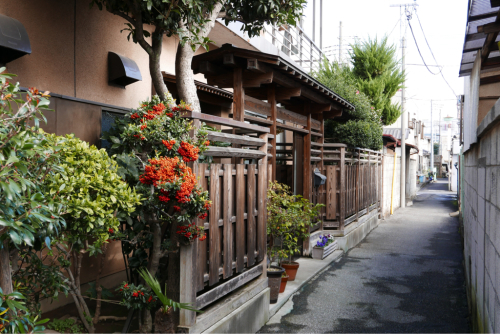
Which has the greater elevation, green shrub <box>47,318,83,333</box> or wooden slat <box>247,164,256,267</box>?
wooden slat <box>247,164,256,267</box>

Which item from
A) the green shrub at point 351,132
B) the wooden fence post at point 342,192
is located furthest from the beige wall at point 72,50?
the green shrub at point 351,132

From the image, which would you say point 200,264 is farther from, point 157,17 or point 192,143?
point 157,17

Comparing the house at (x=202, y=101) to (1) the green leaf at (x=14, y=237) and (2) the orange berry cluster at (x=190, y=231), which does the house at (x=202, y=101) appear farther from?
(1) the green leaf at (x=14, y=237)

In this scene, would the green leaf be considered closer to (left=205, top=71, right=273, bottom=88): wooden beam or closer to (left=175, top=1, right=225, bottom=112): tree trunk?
(left=175, top=1, right=225, bottom=112): tree trunk

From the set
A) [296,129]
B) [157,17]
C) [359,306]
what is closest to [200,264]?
[157,17]

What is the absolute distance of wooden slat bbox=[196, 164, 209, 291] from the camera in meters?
4.50

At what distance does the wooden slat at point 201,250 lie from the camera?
14.8 ft

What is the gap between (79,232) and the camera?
331cm

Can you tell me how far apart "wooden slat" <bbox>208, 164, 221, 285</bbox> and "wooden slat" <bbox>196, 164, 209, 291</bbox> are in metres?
0.10

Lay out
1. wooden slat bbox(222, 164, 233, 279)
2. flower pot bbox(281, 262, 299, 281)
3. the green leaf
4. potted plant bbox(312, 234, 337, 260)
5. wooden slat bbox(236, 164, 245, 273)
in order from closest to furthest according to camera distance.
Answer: the green leaf, wooden slat bbox(222, 164, 233, 279), wooden slat bbox(236, 164, 245, 273), flower pot bbox(281, 262, 299, 281), potted plant bbox(312, 234, 337, 260)

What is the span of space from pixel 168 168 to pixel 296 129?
6262 millimetres

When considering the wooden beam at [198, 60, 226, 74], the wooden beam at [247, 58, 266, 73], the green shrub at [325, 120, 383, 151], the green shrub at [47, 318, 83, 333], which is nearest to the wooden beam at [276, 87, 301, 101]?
the wooden beam at [198, 60, 226, 74]

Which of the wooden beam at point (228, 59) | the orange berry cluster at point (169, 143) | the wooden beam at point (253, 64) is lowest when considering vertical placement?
the orange berry cluster at point (169, 143)

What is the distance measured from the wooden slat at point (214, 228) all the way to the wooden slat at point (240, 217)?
52 centimetres
